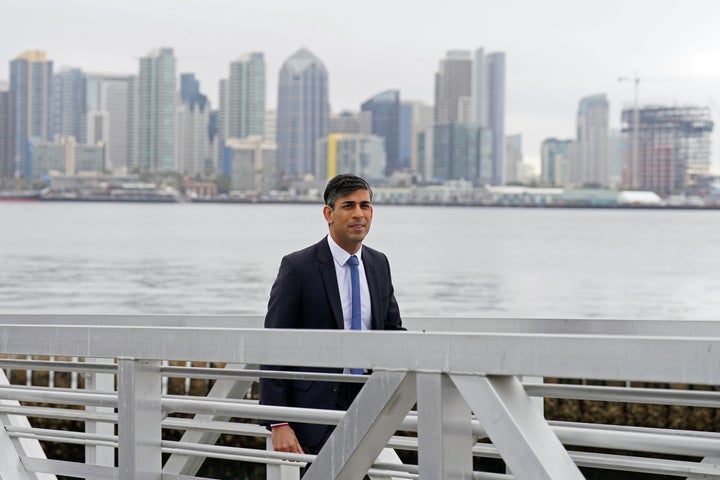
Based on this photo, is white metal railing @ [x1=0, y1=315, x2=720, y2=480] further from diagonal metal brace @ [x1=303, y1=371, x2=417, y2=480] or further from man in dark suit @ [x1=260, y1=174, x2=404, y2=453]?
man in dark suit @ [x1=260, y1=174, x2=404, y2=453]

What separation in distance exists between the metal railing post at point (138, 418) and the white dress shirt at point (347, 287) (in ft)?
2.60

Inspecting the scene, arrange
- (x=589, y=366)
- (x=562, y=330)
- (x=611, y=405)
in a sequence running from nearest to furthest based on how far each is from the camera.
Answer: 1. (x=589, y=366)
2. (x=562, y=330)
3. (x=611, y=405)

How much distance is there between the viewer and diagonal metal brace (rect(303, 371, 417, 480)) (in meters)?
3.96

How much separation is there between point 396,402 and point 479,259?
7830cm

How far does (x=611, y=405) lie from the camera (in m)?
12.2

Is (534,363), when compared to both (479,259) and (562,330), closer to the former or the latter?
(562,330)

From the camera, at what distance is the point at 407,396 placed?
3990 millimetres

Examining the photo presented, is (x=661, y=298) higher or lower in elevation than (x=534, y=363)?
lower

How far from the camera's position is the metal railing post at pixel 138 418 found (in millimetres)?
4629

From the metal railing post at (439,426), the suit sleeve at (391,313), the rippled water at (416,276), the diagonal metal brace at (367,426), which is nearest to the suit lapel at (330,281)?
the suit sleeve at (391,313)

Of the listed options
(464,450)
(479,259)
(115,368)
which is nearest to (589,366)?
(464,450)

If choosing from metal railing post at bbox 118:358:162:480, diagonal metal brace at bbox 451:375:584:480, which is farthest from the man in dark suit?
diagonal metal brace at bbox 451:375:584:480

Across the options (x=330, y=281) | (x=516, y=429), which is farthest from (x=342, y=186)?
(x=516, y=429)

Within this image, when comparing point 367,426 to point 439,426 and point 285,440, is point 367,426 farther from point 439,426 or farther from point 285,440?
point 285,440
